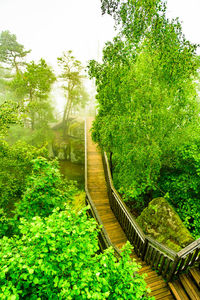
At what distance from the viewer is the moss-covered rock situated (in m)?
5.91

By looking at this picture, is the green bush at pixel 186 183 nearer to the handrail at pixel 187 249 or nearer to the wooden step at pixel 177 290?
the handrail at pixel 187 249

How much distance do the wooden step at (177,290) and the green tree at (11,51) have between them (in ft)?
77.4

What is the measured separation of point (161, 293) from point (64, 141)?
19328 mm

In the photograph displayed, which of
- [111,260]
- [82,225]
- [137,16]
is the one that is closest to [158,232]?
[111,260]

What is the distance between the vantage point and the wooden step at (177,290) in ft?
14.6

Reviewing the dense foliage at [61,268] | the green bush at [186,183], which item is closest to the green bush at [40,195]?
the dense foliage at [61,268]

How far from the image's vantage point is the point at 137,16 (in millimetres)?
6496

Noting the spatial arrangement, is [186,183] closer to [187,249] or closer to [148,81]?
[187,249]

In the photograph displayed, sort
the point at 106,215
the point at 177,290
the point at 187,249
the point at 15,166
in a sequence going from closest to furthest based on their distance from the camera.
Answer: the point at 187,249 < the point at 177,290 < the point at 15,166 < the point at 106,215

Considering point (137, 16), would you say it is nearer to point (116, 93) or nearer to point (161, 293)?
point (116, 93)

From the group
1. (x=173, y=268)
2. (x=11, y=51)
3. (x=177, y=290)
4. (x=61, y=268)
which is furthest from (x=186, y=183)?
(x=11, y=51)

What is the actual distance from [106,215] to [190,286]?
4.58 m

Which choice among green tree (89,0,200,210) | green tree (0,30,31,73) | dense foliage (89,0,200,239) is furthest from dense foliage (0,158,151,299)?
green tree (0,30,31,73)

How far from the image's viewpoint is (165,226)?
637 cm
